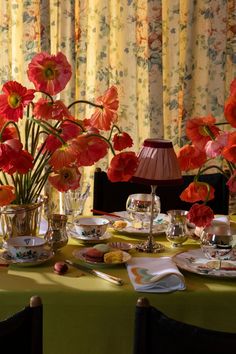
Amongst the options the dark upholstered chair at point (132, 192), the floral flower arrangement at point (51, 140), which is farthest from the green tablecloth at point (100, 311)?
the dark upholstered chair at point (132, 192)

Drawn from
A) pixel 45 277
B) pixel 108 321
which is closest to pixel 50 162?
pixel 45 277

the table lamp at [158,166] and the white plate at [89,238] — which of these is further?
the white plate at [89,238]

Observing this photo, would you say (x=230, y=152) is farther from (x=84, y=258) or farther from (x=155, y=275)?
(x=84, y=258)

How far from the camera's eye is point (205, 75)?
3.27 meters

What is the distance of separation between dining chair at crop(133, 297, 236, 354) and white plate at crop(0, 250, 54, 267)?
1.74ft

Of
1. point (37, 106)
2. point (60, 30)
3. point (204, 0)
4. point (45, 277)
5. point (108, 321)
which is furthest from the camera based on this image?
point (204, 0)

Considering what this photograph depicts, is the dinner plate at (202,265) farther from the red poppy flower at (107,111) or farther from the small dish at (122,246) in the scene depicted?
the red poppy flower at (107,111)

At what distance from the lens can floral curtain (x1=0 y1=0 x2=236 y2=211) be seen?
2.97 meters

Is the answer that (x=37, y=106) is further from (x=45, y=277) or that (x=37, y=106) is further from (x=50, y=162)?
(x=45, y=277)

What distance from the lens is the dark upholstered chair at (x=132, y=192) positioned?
2336mm

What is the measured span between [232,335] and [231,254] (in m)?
0.65

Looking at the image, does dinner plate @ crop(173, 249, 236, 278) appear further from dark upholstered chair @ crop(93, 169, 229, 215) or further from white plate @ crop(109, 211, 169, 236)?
dark upholstered chair @ crop(93, 169, 229, 215)

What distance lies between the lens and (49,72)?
1.54 m

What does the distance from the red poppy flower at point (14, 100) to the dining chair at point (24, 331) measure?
2.02ft
